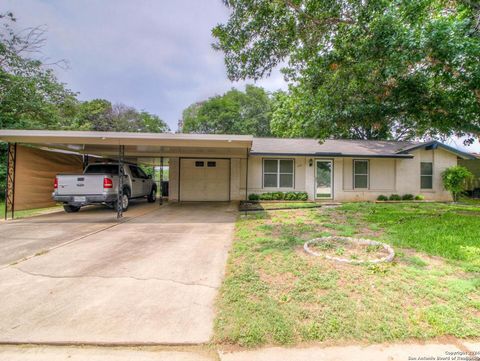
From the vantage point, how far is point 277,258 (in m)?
4.20

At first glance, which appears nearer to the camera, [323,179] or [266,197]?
[266,197]

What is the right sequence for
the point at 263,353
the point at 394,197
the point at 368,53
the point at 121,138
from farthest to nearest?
the point at 394,197 → the point at 121,138 → the point at 368,53 → the point at 263,353

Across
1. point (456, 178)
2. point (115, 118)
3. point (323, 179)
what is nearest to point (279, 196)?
point (323, 179)

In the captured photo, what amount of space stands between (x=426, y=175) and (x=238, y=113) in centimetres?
2132

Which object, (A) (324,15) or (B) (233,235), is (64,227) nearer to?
(B) (233,235)

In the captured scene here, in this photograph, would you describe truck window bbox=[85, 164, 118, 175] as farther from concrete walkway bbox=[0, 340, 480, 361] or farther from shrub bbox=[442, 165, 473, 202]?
shrub bbox=[442, 165, 473, 202]

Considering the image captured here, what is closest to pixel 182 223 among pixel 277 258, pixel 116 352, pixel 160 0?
pixel 277 258

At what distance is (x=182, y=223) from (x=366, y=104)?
7780 millimetres

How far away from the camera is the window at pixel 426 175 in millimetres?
13742

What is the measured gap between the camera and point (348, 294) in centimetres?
297

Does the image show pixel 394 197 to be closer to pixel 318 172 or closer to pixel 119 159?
pixel 318 172

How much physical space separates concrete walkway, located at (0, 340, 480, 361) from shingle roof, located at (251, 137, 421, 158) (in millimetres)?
10537

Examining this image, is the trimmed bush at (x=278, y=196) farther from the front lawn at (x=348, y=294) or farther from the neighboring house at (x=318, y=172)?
the front lawn at (x=348, y=294)

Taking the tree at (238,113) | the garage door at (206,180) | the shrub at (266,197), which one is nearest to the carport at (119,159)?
the garage door at (206,180)
